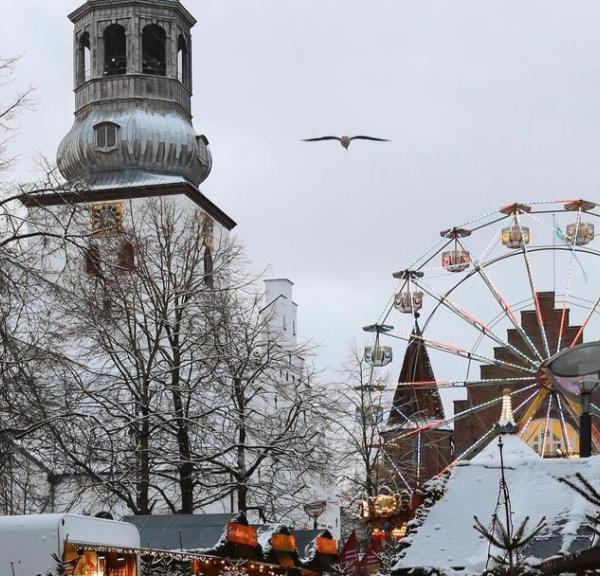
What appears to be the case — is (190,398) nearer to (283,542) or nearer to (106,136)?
(283,542)

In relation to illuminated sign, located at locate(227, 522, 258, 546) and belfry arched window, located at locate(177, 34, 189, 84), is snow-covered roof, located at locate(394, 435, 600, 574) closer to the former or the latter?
illuminated sign, located at locate(227, 522, 258, 546)

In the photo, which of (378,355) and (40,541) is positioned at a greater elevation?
(378,355)

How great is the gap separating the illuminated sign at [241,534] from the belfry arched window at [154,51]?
47977 millimetres

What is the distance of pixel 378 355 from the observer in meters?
35.9

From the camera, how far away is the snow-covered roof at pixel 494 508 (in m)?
13.9

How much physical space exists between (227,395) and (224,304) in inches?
88.9

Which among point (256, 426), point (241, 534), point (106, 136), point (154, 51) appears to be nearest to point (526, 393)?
point (256, 426)

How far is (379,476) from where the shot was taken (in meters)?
43.3

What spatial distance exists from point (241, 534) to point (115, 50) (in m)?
49.2

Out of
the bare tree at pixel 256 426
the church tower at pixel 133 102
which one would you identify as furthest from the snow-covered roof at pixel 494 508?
the church tower at pixel 133 102

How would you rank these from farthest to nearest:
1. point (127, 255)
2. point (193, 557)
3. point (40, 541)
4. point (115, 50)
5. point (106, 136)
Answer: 1. point (115, 50)
2. point (106, 136)
3. point (127, 255)
4. point (193, 557)
5. point (40, 541)

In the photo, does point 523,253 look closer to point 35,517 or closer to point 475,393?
point 475,393

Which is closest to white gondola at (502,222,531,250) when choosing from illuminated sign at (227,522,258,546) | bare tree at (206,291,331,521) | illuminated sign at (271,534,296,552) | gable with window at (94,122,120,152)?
bare tree at (206,291,331,521)

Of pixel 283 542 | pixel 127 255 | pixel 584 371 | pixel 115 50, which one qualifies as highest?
pixel 115 50
